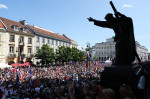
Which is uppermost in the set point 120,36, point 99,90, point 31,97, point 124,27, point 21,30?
point 21,30

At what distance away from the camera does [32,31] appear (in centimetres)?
3962

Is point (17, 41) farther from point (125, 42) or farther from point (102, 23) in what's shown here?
point (125, 42)

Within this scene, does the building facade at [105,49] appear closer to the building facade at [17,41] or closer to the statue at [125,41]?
the building facade at [17,41]

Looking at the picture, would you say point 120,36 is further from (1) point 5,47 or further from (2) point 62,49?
(2) point 62,49

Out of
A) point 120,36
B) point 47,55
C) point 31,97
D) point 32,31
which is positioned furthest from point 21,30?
point 120,36

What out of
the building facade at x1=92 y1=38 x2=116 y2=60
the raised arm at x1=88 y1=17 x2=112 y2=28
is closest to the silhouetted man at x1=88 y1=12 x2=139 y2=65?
the raised arm at x1=88 y1=17 x2=112 y2=28

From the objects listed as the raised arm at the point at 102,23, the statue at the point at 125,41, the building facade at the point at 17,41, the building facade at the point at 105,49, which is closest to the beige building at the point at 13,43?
the building facade at the point at 17,41

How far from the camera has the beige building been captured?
99.7 feet

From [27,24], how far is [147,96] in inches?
1727

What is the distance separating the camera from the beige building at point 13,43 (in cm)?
3039

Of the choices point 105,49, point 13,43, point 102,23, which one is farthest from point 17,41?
point 105,49

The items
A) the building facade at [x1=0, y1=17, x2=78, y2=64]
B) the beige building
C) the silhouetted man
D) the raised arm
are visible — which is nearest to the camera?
the silhouetted man

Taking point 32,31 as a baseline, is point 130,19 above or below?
below

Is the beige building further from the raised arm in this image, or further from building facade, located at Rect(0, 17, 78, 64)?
the raised arm
